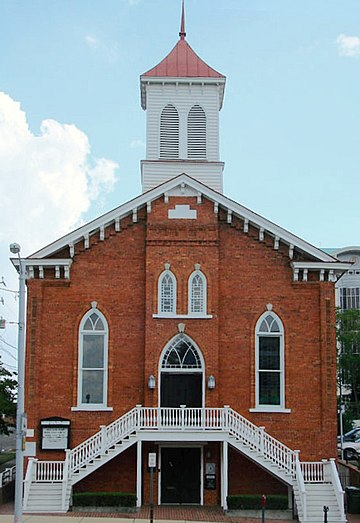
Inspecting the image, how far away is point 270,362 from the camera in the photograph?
29.8 m

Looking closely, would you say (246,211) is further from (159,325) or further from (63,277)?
(63,277)

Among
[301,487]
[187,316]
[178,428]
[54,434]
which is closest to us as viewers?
[301,487]

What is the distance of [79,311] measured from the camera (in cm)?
2972

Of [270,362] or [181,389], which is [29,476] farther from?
[270,362]

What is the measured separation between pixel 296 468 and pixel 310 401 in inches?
117

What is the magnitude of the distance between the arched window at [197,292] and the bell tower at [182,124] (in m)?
6.08

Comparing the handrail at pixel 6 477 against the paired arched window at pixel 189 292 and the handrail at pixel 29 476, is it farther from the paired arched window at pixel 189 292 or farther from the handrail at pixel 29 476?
the paired arched window at pixel 189 292

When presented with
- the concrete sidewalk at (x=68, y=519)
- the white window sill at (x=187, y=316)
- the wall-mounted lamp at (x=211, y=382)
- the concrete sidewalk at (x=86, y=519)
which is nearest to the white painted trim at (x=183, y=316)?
the white window sill at (x=187, y=316)

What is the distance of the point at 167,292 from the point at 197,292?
1.11m

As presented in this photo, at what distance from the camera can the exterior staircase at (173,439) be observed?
26.8 metres

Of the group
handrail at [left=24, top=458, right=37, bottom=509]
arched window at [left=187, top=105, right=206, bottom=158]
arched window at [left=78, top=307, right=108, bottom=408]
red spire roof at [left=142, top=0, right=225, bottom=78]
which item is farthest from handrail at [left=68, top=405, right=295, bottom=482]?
red spire roof at [left=142, top=0, right=225, bottom=78]

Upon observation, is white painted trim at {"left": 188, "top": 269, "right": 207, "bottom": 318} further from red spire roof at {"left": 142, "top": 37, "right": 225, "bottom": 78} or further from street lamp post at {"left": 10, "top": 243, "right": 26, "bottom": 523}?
red spire roof at {"left": 142, "top": 37, "right": 225, "bottom": 78}

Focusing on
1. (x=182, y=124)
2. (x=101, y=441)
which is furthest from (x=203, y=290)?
(x=182, y=124)

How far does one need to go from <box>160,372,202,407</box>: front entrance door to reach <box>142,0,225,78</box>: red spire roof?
1394 cm
